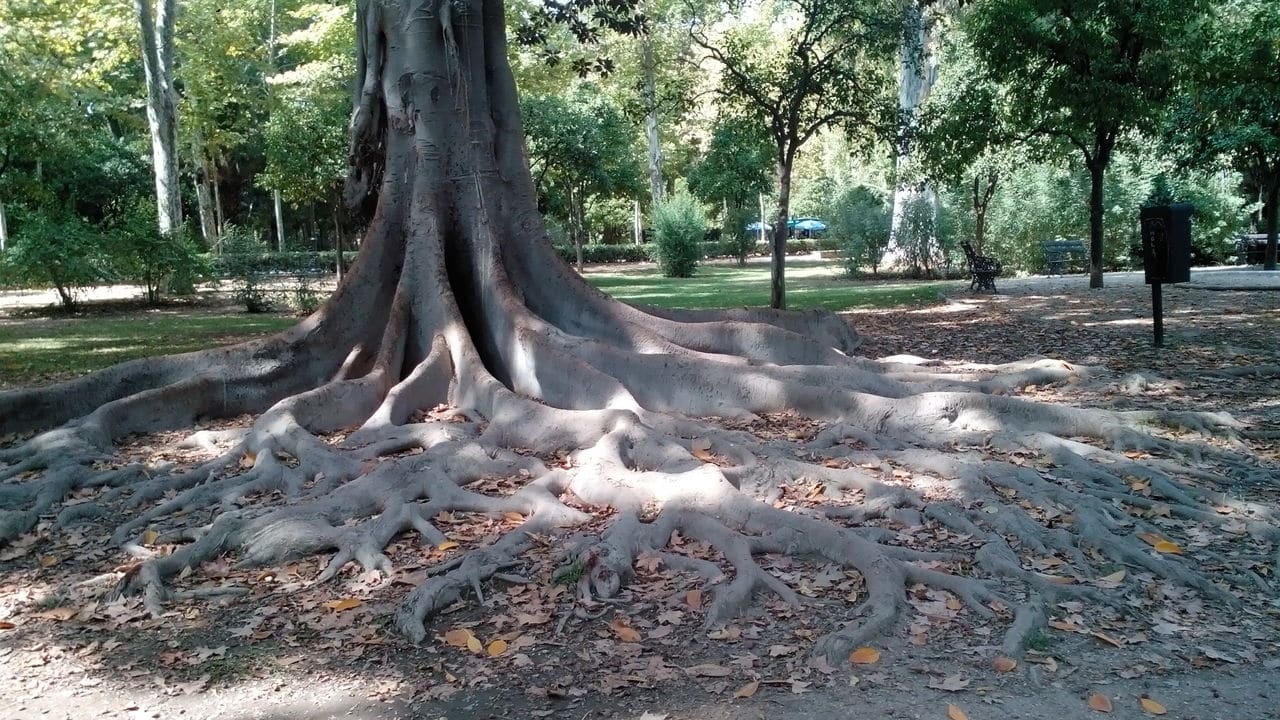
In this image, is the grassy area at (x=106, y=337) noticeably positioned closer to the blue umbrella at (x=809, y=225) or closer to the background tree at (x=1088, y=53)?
the background tree at (x=1088, y=53)

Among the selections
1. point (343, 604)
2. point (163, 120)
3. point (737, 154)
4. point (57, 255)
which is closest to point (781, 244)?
point (737, 154)

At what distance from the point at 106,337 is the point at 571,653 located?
13836 mm

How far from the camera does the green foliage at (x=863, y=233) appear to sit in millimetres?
29078

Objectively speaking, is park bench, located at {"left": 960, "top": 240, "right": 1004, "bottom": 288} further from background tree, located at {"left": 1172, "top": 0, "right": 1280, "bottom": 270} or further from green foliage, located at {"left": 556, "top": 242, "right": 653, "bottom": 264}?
green foliage, located at {"left": 556, "top": 242, "right": 653, "bottom": 264}

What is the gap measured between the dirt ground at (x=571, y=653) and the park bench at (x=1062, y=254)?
22170mm

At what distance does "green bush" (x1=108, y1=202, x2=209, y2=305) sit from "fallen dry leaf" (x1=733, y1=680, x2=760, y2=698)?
20.0 metres

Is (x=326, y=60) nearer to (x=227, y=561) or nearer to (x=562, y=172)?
(x=562, y=172)

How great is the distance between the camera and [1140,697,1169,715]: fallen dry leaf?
137 inches

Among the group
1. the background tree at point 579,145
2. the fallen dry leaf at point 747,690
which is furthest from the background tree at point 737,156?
the fallen dry leaf at point 747,690

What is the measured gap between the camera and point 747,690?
368 centimetres

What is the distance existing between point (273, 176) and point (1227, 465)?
2045cm

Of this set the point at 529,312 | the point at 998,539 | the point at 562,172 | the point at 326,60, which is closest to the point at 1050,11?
the point at 529,312

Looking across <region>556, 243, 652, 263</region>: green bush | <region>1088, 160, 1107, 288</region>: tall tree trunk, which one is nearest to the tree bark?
<region>1088, 160, 1107, 288</region>: tall tree trunk

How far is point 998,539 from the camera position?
16.2 ft
